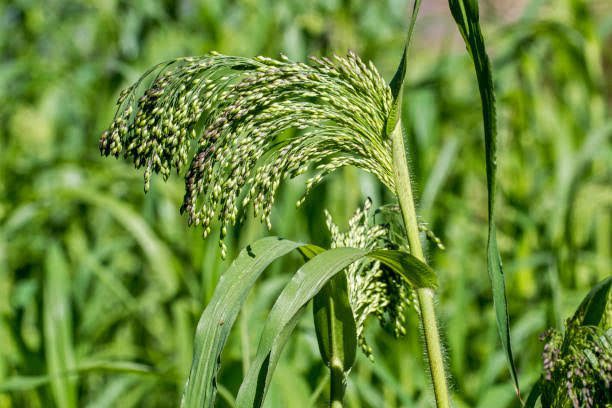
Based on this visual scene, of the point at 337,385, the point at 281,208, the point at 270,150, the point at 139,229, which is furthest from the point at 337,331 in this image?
the point at 281,208

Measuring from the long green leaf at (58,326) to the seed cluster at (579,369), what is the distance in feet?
4.50

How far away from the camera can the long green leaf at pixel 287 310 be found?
0.70 m

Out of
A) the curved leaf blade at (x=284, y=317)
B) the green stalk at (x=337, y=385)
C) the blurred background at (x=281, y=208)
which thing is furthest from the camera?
the blurred background at (x=281, y=208)

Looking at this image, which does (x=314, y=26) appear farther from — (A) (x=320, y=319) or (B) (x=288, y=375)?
(A) (x=320, y=319)

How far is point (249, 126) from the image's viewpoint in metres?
0.74

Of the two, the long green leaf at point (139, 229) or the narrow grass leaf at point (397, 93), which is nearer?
the narrow grass leaf at point (397, 93)

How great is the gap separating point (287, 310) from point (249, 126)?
6.6 inches

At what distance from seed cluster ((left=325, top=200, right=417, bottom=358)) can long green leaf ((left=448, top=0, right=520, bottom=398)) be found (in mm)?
130

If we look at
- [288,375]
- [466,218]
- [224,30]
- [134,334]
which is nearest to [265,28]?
[224,30]

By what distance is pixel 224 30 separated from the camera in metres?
2.56

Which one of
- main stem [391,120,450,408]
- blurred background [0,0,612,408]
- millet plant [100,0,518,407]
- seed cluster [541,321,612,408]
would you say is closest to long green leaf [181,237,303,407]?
millet plant [100,0,518,407]

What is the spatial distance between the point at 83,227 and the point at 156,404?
0.82 m

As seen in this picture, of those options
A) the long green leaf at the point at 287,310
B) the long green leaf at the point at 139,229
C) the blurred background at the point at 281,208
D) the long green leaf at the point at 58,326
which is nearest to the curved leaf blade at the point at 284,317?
the long green leaf at the point at 287,310

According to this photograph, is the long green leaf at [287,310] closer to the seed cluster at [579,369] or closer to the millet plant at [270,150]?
the millet plant at [270,150]
